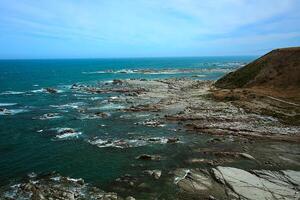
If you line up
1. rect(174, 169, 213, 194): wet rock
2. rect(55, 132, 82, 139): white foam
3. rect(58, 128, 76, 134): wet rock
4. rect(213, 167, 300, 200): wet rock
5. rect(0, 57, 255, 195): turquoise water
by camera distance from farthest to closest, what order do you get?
rect(58, 128, 76, 134): wet rock < rect(55, 132, 82, 139): white foam < rect(0, 57, 255, 195): turquoise water < rect(174, 169, 213, 194): wet rock < rect(213, 167, 300, 200): wet rock

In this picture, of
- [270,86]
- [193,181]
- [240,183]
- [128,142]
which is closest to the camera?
[240,183]

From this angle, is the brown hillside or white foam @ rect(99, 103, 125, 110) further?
the brown hillside

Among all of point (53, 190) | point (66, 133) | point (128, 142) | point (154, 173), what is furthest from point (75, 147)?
point (154, 173)

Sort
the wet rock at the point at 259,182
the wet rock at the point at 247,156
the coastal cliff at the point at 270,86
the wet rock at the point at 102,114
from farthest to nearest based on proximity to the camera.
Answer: the wet rock at the point at 102,114 → the coastal cliff at the point at 270,86 → the wet rock at the point at 247,156 → the wet rock at the point at 259,182

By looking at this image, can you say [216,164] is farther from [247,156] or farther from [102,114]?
[102,114]

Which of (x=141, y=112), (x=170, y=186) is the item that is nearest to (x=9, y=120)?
(x=141, y=112)

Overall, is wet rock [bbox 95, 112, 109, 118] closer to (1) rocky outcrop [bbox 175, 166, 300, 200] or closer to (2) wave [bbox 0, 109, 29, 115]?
(2) wave [bbox 0, 109, 29, 115]

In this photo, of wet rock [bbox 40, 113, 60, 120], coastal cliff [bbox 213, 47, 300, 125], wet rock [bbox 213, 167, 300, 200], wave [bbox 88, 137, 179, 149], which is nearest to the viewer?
wet rock [bbox 213, 167, 300, 200]

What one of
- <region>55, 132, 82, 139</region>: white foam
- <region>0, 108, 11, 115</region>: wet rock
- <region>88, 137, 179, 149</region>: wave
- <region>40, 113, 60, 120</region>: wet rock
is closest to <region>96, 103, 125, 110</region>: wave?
<region>40, 113, 60, 120</region>: wet rock

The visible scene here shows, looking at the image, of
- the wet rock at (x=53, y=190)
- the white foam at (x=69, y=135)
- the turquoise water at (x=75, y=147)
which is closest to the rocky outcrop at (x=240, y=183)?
the turquoise water at (x=75, y=147)

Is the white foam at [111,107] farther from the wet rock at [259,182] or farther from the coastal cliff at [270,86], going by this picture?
the wet rock at [259,182]

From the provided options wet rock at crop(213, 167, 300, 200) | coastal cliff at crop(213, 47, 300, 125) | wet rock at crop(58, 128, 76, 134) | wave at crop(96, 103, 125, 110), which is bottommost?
wave at crop(96, 103, 125, 110)
